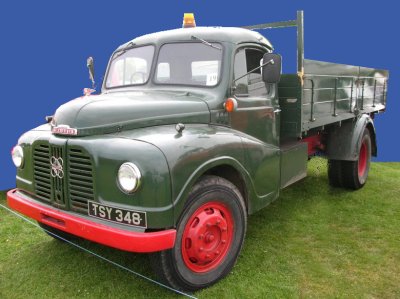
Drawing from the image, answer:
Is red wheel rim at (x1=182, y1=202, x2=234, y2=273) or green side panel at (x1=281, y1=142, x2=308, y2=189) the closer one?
red wheel rim at (x1=182, y1=202, x2=234, y2=273)

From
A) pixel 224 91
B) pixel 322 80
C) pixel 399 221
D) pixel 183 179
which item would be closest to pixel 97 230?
pixel 183 179

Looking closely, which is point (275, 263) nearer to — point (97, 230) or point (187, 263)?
point (187, 263)

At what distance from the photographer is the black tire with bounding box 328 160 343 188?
5734 mm

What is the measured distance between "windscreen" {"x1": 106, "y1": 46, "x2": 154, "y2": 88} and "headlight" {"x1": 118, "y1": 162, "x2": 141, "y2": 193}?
147 centimetres

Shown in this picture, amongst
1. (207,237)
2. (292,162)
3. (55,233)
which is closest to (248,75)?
(292,162)

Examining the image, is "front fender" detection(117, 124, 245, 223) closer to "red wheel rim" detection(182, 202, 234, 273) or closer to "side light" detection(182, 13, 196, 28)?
"red wheel rim" detection(182, 202, 234, 273)

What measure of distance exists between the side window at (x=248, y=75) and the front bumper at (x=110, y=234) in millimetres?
1634

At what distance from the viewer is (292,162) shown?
436 centimetres

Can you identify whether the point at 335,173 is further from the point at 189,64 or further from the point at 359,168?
the point at 189,64

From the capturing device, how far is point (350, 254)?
12.2 ft

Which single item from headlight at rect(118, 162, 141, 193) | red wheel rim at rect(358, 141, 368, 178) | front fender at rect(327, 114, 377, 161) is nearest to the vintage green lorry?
headlight at rect(118, 162, 141, 193)

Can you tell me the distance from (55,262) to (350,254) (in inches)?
111

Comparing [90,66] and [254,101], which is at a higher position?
[90,66]

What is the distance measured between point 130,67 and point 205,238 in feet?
6.70
